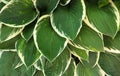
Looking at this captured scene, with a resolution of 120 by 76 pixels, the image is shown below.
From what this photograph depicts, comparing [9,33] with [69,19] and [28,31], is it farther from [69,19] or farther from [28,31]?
[69,19]

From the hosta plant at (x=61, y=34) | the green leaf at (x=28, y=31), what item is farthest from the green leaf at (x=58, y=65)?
the green leaf at (x=28, y=31)

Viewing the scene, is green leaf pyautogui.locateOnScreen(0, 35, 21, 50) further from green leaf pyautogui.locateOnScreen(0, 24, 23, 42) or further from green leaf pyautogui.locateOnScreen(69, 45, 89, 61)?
green leaf pyautogui.locateOnScreen(69, 45, 89, 61)

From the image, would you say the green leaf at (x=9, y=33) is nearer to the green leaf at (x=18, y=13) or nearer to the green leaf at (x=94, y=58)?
the green leaf at (x=18, y=13)

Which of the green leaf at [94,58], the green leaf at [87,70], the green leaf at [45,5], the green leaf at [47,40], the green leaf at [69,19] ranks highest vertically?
the green leaf at [45,5]

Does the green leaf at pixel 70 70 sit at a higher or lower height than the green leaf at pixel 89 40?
lower

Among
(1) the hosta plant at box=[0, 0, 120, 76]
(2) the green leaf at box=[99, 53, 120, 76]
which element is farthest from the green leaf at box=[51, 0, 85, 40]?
(2) the green leaf at box=[99, 53, 120, 76]

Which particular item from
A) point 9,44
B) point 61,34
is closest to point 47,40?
point 61,34

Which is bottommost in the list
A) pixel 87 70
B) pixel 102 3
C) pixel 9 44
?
pixel 87 70

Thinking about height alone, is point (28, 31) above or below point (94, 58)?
above
